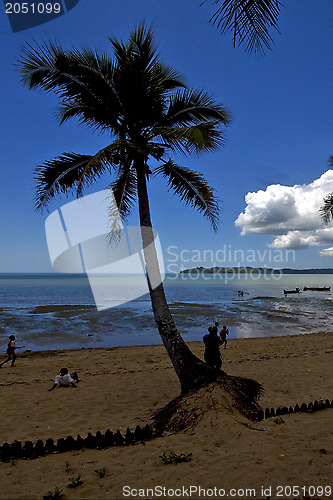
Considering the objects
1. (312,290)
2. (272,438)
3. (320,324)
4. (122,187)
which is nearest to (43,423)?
(272,438)

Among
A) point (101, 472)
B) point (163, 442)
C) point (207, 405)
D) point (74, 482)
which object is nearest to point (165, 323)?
point (207, 405)

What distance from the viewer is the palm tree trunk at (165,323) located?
7.05m

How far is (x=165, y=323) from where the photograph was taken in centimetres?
771

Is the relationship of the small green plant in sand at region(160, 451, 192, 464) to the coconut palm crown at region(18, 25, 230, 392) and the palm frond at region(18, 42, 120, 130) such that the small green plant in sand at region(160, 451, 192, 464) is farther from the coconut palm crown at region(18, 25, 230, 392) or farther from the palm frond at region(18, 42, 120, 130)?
the palm frond at region(18, 42, 120, 130)

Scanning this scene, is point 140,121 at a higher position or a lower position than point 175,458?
higher

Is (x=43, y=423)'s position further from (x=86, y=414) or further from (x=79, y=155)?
(x=79, y=155)

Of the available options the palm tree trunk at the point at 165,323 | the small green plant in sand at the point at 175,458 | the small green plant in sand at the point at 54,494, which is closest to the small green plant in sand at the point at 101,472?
the small green plant in sand at the point at 54,494

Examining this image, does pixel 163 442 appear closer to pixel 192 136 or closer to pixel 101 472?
pixel 101 472

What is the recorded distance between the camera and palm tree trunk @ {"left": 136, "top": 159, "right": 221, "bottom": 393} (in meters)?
7.05

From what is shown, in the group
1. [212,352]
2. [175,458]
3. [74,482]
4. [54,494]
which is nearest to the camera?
[54,494]

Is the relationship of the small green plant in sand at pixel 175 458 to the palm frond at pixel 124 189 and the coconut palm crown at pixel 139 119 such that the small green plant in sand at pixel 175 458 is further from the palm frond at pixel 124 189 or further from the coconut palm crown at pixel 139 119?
the palm frond at pixel 124 189

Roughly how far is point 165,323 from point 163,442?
9.08ft

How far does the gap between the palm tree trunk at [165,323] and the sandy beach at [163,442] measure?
948 mm

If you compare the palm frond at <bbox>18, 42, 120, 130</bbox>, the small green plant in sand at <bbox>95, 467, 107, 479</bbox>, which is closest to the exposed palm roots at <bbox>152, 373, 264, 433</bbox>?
the small green plant in sand at <bbox>95, 467, 107, 479</bbox>
